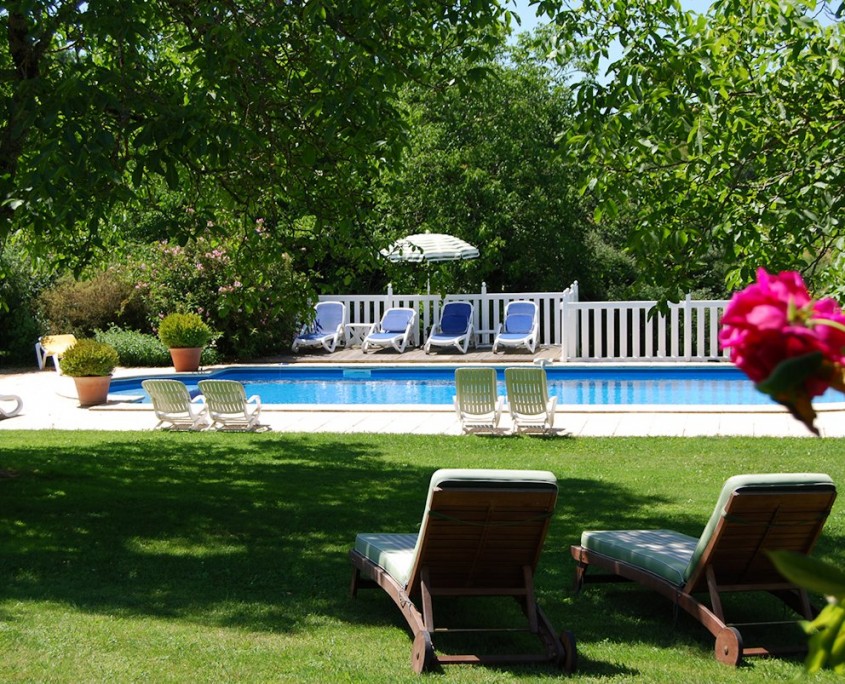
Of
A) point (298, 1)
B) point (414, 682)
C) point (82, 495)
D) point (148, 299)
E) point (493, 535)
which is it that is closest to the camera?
point (414, 682)

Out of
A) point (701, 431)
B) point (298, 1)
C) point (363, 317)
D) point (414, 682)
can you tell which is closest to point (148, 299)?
point (363, 317)

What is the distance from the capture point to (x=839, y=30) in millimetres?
6953

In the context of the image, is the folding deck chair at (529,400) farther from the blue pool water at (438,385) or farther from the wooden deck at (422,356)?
the wooden deck at (422,356)

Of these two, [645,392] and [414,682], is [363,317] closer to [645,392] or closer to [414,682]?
[645,392]

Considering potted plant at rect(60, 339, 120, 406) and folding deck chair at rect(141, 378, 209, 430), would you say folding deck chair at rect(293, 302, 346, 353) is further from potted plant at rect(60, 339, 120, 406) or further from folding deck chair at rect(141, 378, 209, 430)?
folding deck chair at rect(141, 378, 209, 430)

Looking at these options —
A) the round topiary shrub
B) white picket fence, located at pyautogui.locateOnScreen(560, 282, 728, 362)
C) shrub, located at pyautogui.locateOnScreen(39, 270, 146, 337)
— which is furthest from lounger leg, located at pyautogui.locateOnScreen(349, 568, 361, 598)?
shrub, located at pyautogui.locateOnScreen(39, 270, 146, 337)

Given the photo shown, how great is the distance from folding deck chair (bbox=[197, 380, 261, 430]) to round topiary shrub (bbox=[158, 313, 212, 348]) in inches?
258

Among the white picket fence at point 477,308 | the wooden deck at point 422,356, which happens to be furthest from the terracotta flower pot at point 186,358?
the white picket fence at point 477,308

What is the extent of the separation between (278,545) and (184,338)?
43.8ft

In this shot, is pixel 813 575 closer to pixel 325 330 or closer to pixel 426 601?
pixel 426 601

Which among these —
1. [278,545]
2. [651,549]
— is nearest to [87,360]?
[278,545]

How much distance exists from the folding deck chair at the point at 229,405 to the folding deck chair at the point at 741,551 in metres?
8.14

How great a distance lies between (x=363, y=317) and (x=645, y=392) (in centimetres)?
894

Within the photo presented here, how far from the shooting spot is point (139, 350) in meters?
22.0
